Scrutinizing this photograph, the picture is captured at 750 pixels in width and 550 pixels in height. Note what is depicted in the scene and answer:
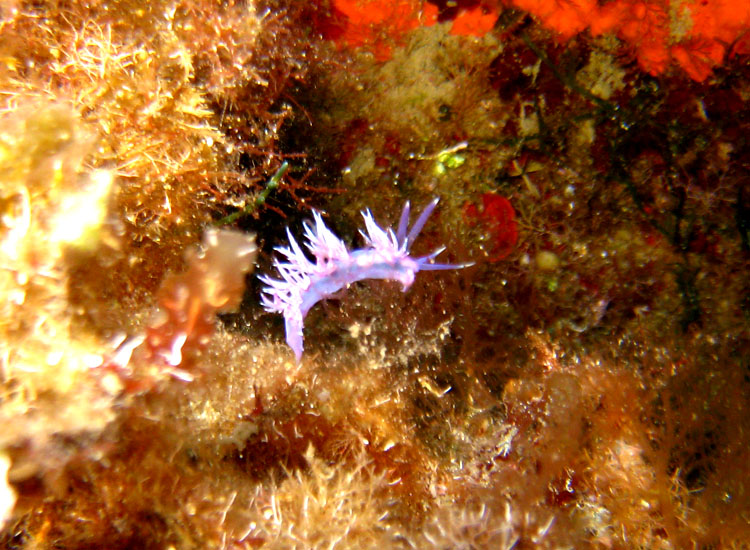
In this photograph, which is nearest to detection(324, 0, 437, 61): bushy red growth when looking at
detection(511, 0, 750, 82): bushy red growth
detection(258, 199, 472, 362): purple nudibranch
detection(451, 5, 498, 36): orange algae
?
detection(451, 5, 498, 36): orange algae

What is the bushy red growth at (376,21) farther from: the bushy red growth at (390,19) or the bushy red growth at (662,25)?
the bushy red growth at (662,25)

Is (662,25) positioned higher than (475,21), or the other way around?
(662,25)

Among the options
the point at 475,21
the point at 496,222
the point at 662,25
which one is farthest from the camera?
the point at 496,222

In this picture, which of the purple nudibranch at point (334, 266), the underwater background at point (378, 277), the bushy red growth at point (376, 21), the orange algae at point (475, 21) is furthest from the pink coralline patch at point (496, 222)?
the bushy red growth at point (376, 21)

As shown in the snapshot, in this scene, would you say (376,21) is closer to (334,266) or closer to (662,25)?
(334,266)

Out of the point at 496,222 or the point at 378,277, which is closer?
the point at 378,277

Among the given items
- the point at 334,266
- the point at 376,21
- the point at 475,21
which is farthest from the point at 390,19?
the point at 334,266

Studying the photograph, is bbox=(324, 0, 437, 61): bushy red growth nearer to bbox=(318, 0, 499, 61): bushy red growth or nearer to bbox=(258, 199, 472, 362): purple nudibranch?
bbox=(318, 0, 499, 61): bushy red growth
